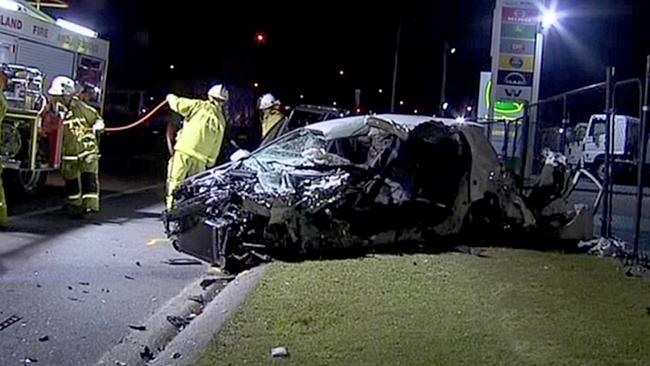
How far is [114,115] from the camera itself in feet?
113

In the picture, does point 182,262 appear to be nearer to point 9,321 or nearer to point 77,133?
point 9,321

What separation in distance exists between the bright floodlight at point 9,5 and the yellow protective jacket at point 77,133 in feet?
8.44

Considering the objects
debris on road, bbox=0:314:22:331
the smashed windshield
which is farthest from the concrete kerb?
the smashed windshield

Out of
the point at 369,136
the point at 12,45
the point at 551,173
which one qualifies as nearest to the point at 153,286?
the point at 369,136

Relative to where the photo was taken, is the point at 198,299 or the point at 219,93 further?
the point at 219,93

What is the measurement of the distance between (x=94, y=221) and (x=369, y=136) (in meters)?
4.16

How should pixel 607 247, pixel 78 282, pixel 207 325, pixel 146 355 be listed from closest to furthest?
pixel 146 355
pixel 207 325
pixel 78 282
pixel 607 247

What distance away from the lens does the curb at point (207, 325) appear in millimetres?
5664

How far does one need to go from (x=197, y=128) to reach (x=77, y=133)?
101 inches

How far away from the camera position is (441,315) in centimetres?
666

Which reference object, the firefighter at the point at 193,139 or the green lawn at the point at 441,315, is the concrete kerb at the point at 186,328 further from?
the firefighter at the point at 193,139

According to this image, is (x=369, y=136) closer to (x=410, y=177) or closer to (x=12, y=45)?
(x=410, y=177)

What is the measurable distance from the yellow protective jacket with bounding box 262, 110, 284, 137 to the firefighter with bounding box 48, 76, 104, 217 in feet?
7.49

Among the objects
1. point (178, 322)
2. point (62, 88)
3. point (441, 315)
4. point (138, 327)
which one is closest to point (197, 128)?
point (62, 88)
